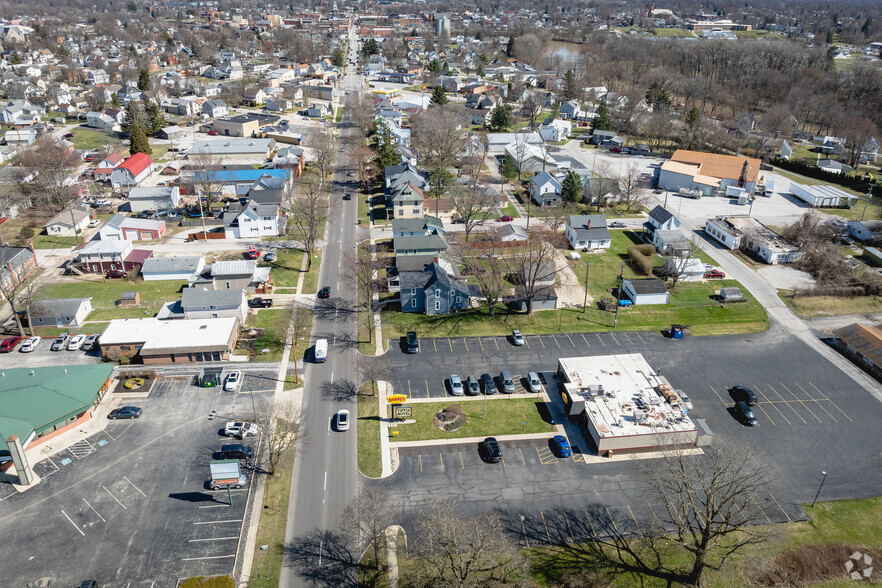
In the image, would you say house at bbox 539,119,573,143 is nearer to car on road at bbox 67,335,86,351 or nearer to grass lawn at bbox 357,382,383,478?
grass lawn at bbox 357,382,383,478

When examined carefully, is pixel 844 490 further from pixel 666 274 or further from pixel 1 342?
pixel 1 342

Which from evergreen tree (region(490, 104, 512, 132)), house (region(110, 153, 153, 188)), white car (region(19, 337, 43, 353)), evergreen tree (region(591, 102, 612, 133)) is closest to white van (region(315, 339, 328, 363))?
white car (region(19, 337, 43, 353))

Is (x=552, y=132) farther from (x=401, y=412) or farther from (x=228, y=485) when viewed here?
(x=228, y=485)

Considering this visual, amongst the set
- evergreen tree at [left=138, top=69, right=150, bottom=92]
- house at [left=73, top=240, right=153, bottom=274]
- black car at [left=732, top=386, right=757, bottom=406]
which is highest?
evergreen tree at [left=138, top=69, right=150, bottom=92]

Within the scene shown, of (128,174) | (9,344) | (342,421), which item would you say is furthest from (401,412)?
(128,174)

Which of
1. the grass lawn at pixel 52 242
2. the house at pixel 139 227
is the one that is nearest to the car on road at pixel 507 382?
the house at pixel 139 227

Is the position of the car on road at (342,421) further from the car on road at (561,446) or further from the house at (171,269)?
the house at (171,269)
